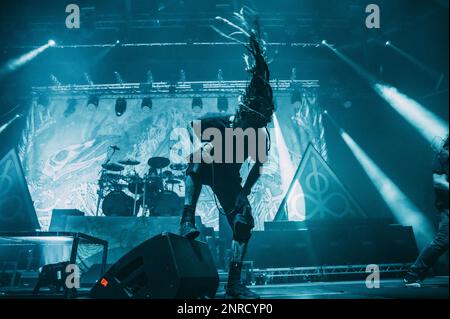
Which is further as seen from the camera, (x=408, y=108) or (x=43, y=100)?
(x=43, y=100)

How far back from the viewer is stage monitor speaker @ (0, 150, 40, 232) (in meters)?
6.49

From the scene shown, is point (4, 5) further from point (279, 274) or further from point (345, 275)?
point (345, 275)

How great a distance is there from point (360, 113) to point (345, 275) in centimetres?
742

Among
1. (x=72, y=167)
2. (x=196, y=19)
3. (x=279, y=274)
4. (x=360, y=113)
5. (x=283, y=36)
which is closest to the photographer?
(x=279, y=274)

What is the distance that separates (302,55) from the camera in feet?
34.2

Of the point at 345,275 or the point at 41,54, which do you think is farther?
the point at 41,54

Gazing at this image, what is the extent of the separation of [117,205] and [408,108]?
10.1m

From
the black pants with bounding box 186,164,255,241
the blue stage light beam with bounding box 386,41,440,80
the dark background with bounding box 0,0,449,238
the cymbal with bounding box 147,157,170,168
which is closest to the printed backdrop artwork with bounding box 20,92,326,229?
the dark background with bounding box 0,0,449,238

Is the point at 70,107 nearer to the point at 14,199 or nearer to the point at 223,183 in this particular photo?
the point at 14,199

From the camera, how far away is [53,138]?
35.8 ft

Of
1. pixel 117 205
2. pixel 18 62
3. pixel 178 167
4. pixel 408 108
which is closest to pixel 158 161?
pixel 178 167
